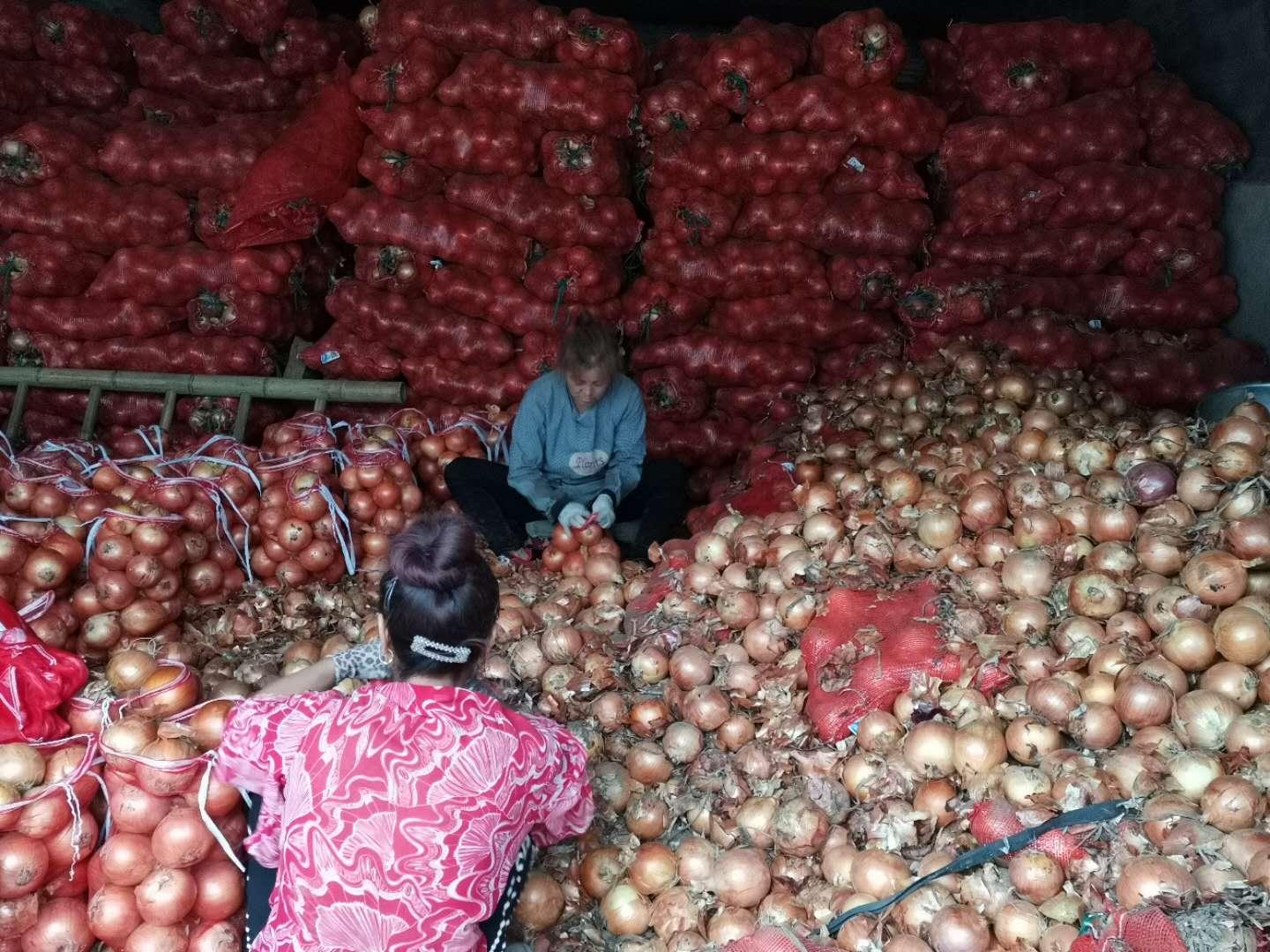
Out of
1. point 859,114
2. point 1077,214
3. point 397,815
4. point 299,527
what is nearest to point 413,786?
point 397,815

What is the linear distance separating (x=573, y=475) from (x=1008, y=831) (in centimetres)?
242

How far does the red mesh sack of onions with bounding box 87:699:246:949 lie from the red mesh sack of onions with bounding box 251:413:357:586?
64.3 inches

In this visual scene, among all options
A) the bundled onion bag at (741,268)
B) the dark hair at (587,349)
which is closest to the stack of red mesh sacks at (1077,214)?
the bundled onion bag at (741,268)

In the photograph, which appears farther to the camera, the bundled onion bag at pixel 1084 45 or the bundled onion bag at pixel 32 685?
the bundled onion bag at pixel 1084 45

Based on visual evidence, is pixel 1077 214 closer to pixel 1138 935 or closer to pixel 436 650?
pixel 1138 935

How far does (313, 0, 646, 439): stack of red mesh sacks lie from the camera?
4.07 meters

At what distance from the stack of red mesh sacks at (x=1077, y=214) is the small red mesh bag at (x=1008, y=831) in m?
2.59

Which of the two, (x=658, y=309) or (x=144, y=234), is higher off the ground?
(x=144, y=234)

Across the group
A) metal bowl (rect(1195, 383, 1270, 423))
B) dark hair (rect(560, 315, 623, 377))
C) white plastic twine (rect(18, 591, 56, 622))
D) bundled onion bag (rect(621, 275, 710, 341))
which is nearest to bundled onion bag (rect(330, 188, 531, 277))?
bundled onion bag (rect(621, 275, 710, 341))

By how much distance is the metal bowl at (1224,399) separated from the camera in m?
2.75

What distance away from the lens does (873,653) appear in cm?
211

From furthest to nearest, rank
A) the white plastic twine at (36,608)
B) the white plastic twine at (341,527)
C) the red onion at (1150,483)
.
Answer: the white plastic twine at (341,527) < the white plastic twine at (36,608) < the red onion at (1150,483)

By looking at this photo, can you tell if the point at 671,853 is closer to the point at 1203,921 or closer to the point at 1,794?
the point at 1203,921

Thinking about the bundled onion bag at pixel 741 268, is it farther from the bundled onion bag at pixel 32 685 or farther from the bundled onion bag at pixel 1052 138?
the bundled onion bag at pixel 32 685
